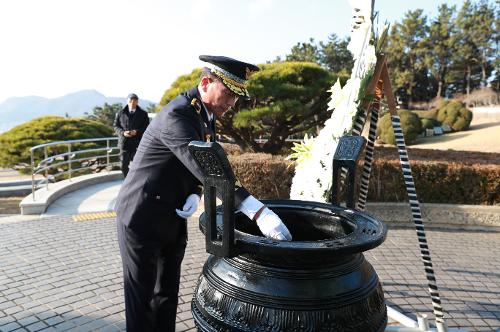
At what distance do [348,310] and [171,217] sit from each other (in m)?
1.16

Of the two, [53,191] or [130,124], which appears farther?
[130,124]

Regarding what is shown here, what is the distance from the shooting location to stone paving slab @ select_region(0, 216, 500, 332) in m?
3.75

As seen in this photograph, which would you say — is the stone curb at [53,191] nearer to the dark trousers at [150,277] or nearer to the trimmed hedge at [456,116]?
the dark trousers at [150,277]

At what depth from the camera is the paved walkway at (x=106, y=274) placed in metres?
3.75

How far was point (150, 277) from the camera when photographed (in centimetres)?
261

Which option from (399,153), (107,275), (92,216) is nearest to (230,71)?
(399,153)

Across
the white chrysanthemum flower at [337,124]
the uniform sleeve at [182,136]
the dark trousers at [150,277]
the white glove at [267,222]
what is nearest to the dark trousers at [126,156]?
the white chrysanthemum flower at [337,124]

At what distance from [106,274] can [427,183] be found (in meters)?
5.39

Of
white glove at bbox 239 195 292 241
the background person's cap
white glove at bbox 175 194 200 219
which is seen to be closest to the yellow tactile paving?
white glove at bbox 175 194 200 219

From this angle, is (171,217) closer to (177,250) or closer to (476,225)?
(177,250)

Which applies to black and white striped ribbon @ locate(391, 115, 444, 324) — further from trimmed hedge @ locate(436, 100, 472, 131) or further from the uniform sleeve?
trimmed hedge @ locate(436, 100, 472, 131)

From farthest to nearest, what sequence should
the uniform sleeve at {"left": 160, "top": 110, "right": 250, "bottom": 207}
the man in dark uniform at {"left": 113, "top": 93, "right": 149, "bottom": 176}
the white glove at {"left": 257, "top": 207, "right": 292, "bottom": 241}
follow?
the man in dark uniform at {"left": 113, "top": 93, "right": 149, "bottom": 176}
the uniform sleeve at {"left": 160, "top": 110, "right": 250, "bottom": 207}
the white glove at {"left": 257, "top": 207, "right": 292, "bottom": 241}

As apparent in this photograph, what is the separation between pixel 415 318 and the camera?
3883 mm

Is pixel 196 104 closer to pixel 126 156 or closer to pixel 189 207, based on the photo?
pixel 189 207
